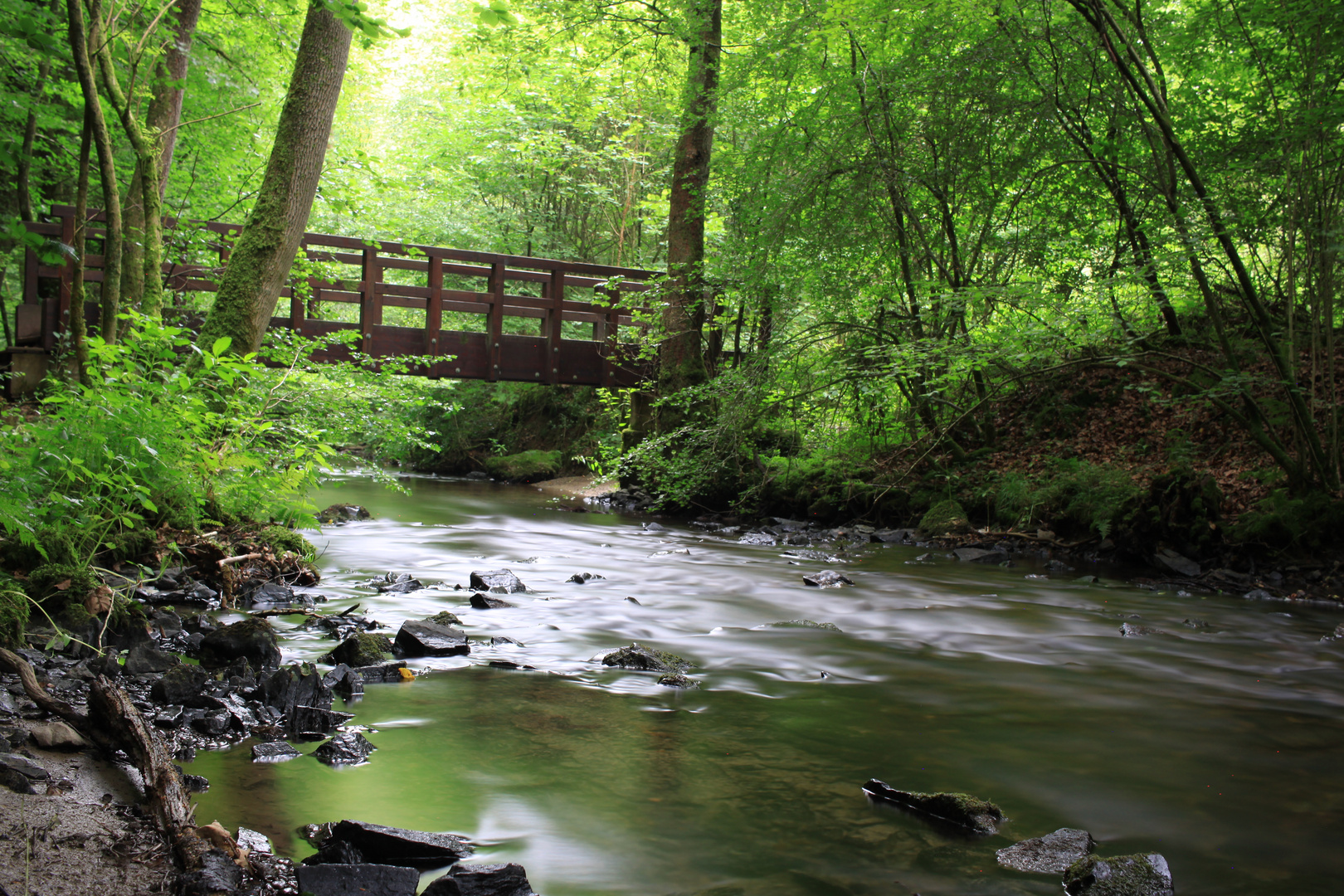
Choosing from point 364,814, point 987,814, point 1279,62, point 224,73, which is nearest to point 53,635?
point 364,814

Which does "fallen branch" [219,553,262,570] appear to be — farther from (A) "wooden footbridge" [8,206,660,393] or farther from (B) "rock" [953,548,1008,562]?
(A) "wooden footbridge" [8,206,660,393]

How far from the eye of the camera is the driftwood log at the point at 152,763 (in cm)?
211

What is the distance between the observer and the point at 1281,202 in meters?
7.12

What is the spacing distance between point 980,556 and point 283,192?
24.4 feet

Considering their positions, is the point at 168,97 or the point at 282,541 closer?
the point at 282,541

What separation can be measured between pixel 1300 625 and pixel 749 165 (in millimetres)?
8256

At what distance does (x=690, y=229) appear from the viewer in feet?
45.4

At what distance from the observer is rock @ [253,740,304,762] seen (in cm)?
294

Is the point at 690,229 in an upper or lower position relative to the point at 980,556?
upper

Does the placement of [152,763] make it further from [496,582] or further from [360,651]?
[496,582]

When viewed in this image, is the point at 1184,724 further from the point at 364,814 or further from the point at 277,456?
the point at 277,456

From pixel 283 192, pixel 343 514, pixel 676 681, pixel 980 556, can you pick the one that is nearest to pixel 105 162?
pixel 283 192

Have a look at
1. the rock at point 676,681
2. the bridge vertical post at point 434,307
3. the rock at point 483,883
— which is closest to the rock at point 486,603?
the rock at point 676,681

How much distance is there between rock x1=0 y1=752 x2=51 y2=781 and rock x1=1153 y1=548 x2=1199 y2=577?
852 cm
